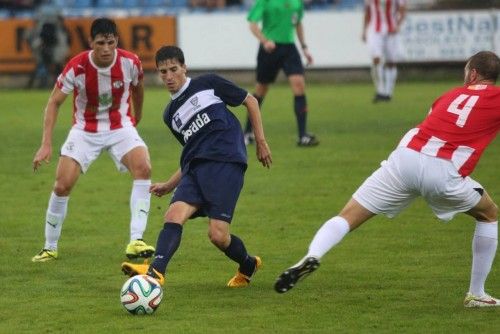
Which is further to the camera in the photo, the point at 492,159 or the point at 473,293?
the point at 492,159

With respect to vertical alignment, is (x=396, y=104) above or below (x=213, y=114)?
below

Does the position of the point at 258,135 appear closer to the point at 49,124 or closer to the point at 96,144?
the point at 49,124

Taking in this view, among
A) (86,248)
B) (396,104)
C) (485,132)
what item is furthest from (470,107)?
(396,104)

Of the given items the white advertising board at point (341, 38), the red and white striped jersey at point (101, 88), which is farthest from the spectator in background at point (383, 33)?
the red and white striped jersey at point (101, 88)

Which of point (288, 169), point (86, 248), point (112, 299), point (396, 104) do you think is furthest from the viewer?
point (396, 104)

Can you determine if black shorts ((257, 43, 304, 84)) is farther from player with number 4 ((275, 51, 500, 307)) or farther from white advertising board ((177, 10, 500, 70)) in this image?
white advertising board ((177, 10, 500, 70))

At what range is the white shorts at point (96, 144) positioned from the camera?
10164 millimetres

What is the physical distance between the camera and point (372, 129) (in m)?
20.0

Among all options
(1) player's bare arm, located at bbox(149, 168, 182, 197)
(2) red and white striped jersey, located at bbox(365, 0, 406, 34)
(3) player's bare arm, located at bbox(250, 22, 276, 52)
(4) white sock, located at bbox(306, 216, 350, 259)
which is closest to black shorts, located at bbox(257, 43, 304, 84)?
(3) player's bare arm, located at bbox(250, 22, 276, 52)

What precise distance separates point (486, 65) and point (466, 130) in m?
0.42

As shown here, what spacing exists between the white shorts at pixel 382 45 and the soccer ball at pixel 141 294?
56.3 ft

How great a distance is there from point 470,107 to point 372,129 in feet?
39.5

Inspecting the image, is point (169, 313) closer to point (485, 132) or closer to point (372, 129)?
point (485, 132)

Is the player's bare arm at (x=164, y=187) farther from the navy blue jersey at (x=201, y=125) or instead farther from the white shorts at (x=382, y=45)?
the white shorts at (x=382, y=45)
